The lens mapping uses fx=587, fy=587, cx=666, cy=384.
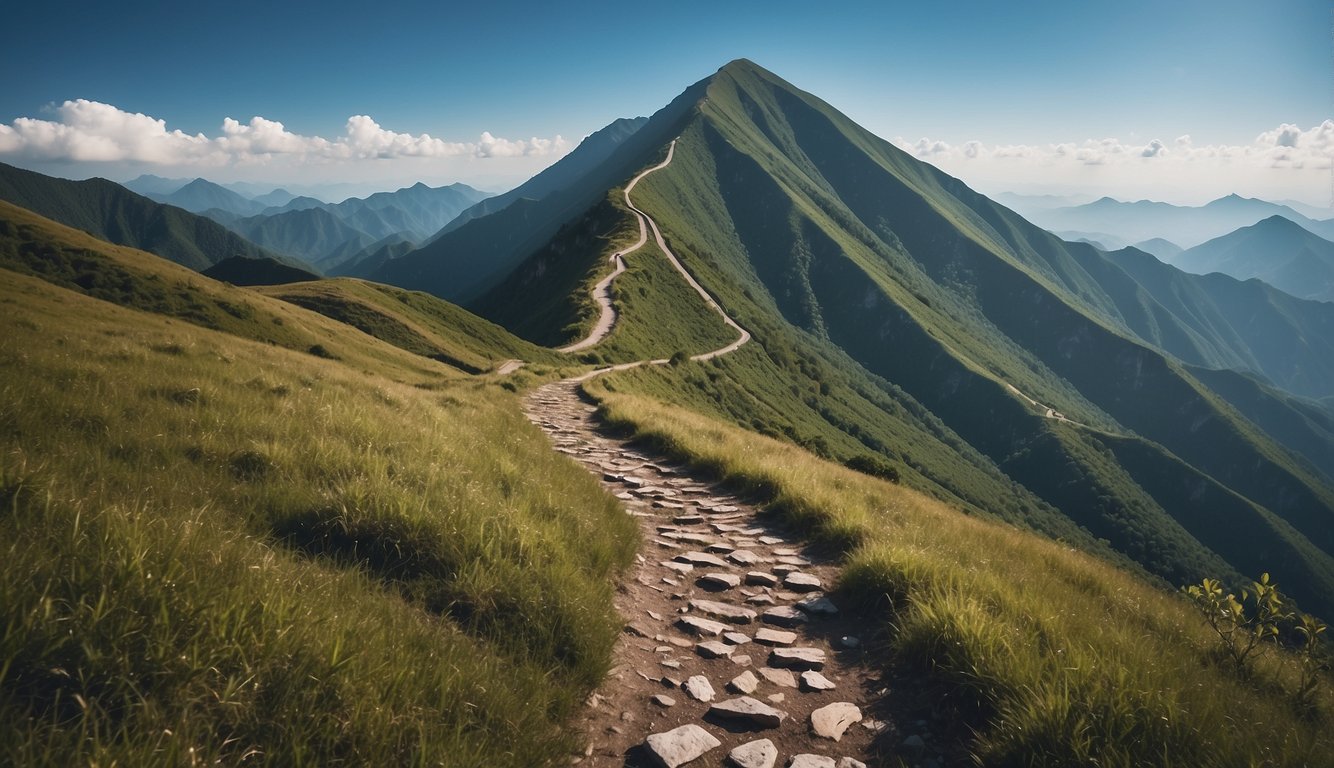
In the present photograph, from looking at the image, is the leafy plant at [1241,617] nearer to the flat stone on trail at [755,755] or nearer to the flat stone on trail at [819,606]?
the flat stone on trail at [819,606]

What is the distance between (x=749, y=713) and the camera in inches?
171

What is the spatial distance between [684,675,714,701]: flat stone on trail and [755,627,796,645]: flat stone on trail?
0.99 m

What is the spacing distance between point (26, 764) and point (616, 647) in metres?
3.62

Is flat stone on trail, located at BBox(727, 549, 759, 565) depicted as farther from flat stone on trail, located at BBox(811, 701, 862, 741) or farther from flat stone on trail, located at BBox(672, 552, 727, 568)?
flat stone on trail, located at BBox(811, 701, 862, 741)

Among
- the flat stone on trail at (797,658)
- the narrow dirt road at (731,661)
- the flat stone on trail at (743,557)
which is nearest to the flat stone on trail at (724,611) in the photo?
the narrow dirt road at (731,661)

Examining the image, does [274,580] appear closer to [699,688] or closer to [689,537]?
[699,688]

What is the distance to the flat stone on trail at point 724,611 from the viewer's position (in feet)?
20.0

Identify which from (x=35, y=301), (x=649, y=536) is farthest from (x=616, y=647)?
(x=35, y=301)

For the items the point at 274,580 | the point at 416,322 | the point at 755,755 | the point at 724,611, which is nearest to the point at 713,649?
the point at 724,611

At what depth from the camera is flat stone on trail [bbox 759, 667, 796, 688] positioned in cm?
491

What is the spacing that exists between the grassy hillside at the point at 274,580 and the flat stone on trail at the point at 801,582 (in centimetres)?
194

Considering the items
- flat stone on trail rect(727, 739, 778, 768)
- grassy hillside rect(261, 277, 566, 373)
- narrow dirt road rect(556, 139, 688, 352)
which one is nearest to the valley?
flat stone on trail rect(727, 739, 778, 768)

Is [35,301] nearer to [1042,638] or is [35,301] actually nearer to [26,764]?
[26,764]

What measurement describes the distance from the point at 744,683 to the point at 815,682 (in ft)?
1.97
